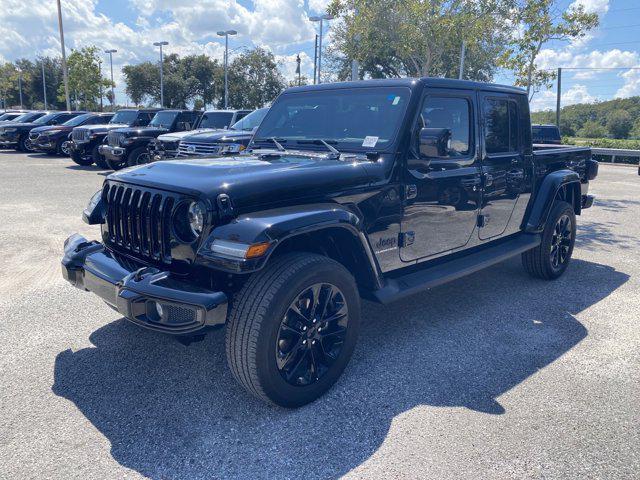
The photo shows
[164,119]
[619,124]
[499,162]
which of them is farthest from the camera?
[619,124]

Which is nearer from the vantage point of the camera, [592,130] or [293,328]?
[293,328]

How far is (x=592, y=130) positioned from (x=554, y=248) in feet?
145

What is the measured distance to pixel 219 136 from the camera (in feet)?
34.1

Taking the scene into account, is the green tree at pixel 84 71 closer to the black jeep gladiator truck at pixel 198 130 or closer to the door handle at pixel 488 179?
the black jeep gladiator truck at pixel 198 130

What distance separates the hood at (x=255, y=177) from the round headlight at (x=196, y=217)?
0.24 feet

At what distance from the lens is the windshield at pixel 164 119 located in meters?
14.2

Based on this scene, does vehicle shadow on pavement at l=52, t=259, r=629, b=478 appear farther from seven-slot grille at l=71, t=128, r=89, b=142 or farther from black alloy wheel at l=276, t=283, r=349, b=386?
seven-slot grille at l=71, t=128, r=89, b=142

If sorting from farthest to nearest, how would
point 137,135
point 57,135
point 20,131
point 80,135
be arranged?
point 20,131 → point 57,135 → point 80,135 → point 137,135

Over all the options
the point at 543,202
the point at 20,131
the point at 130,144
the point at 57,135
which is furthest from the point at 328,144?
the point at 20,131

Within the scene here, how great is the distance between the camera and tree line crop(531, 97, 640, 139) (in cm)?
4082

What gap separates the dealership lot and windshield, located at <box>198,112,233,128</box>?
27.5 feet

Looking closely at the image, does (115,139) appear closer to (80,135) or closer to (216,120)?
(216,120)

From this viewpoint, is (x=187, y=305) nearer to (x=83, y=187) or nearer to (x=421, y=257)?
(x=421, y=257)

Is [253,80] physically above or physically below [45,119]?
above
